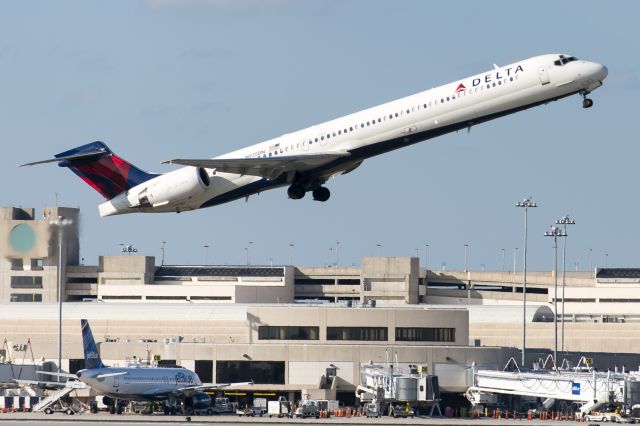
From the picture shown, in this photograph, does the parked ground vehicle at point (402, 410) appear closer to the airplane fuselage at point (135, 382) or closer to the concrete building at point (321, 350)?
the concrete building at point (321, 350)

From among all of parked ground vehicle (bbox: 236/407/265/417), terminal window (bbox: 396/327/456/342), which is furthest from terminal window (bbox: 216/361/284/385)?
terminal window (bbox: 396/327/456/342)

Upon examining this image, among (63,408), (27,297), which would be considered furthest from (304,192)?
(27,297)

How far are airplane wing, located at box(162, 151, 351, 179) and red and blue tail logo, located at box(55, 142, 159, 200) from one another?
8.03 m

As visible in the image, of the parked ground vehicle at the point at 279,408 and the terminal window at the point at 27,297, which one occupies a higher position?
the terminal window at the point at 27,297

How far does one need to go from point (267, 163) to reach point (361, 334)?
121 ft

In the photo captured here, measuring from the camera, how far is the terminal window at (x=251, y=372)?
111 metres

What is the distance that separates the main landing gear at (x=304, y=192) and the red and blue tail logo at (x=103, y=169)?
955 cm

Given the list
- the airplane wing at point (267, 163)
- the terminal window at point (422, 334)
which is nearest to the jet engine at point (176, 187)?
the airplane wing at point (267, 163)

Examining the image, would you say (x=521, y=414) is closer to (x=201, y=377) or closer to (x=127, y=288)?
(x=201, y=377)

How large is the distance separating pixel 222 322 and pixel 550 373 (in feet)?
127

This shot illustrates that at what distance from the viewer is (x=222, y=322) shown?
132 meters

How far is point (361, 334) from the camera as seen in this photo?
114 m

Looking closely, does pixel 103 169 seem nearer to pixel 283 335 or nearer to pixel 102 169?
pixel 102 169

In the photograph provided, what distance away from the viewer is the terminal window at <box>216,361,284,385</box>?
111312 mm
